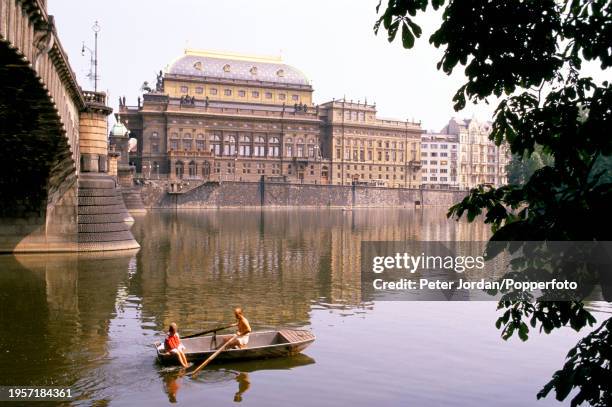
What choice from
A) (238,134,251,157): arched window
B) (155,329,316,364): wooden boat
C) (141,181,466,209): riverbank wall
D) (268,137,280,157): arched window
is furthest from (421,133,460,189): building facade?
(155,329,316,364): wooden boat

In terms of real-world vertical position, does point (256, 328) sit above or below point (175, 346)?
below

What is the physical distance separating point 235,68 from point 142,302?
12947 cm

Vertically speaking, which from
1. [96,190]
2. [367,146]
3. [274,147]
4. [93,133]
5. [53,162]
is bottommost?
[96,190]

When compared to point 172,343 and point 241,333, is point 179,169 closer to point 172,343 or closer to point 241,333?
point 241,333

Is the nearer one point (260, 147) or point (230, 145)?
point (230, 145)

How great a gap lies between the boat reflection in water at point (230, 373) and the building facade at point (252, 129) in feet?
361

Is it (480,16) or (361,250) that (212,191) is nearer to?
(361,250)

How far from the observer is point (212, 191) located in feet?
435

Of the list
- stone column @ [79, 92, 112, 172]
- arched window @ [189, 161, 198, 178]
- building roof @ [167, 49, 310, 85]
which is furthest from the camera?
building roof @ [167, 49, 310, 85]

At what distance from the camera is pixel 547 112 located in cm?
838

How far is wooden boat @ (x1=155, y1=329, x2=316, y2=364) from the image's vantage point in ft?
61.8

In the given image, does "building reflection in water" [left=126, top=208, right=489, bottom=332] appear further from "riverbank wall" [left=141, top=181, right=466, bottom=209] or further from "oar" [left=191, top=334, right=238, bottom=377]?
"riverbank wall" [left=141, top=181, right=466, bottom=209]

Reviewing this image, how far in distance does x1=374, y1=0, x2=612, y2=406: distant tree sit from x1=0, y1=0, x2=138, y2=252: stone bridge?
15.1 metres

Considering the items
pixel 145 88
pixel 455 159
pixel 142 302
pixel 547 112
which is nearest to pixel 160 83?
pixel 145 88
